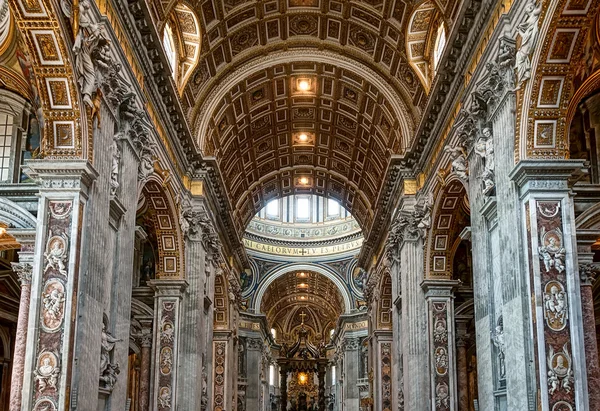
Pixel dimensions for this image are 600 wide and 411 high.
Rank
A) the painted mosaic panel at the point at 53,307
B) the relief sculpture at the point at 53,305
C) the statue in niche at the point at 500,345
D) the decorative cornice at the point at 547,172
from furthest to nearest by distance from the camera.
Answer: the statue in niche at the point at 500,345
the decorative cornice at the point at 547,172
the relief sculpture at the point at 53,305
the painted mosaic panel at the point at 53,307

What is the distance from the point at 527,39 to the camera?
43.4ft

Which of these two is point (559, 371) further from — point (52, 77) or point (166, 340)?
point (166, 340)

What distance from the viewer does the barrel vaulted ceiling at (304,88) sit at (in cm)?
2464

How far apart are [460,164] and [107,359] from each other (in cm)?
919

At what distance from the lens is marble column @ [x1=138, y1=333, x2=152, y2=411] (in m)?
22.7

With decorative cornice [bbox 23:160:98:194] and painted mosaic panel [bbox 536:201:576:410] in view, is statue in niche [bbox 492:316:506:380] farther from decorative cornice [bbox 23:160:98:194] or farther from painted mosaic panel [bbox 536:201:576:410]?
decorative cornice [bbox 23:160:98:194]

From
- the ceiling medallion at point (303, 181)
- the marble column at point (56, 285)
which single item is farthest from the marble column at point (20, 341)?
the ceiling medallion at point (303, 181)

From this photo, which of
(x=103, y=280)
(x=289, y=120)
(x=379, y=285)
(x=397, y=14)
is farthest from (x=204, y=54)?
(x=379, y=285)

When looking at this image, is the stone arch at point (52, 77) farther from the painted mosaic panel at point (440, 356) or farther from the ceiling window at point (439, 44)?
the painted mosaic panel at point (440, 356)

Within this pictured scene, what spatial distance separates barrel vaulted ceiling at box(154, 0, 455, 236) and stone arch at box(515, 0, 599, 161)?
712 centimetres

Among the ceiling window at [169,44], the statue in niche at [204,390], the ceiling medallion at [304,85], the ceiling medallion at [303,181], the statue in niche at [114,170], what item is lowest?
the statue in niche at [204,390]

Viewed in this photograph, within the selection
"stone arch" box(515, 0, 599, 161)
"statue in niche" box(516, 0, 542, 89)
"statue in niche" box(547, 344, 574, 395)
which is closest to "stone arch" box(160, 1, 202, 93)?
"statue in niche" box(516, 0, 542, 89)

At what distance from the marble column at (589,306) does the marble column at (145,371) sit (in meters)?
13.1

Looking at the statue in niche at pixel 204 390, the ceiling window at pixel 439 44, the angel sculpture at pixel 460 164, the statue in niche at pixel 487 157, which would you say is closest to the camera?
the statue in niche at pixel 487 157
